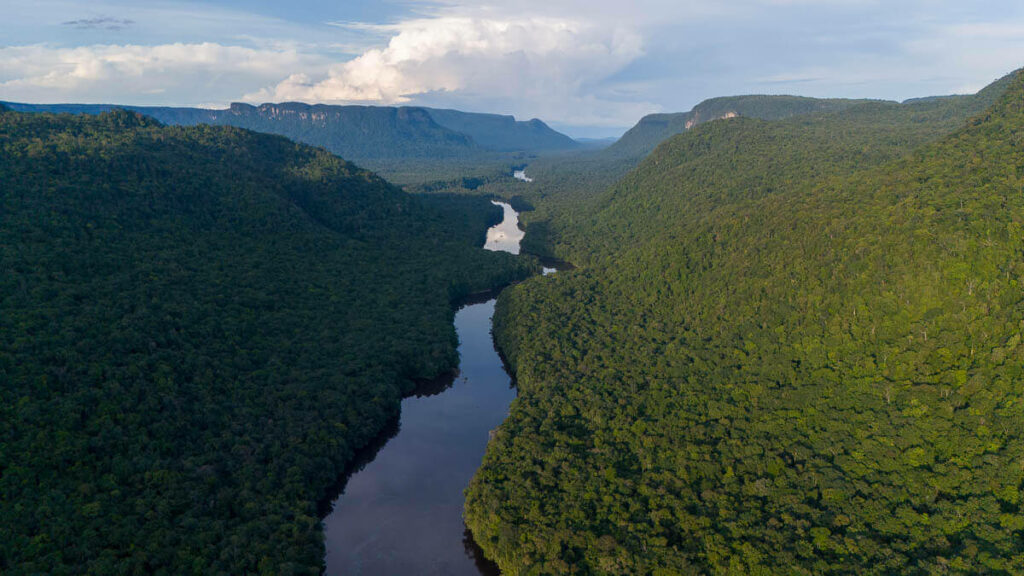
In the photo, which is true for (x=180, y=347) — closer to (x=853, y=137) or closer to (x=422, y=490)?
(x=422, y=490)

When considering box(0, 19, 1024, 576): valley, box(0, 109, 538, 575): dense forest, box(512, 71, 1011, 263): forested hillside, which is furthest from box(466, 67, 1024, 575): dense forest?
box(512, 71, 1011, 263): forested hillside

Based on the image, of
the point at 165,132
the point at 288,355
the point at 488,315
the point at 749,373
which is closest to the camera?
the point at 749,373

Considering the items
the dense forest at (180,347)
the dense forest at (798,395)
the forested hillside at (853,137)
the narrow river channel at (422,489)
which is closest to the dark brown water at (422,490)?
the narrow river channel at (422,489)

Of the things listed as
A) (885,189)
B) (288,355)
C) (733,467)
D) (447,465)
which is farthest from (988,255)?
(288,355)

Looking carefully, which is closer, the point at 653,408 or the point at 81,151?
the point at 653,408

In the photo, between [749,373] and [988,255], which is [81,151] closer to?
[749,373]

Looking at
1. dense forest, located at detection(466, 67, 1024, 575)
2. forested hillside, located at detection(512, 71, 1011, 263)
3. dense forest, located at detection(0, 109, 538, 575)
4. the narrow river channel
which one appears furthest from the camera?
forested hillside, located at detection(512, 71, 1011, 263)

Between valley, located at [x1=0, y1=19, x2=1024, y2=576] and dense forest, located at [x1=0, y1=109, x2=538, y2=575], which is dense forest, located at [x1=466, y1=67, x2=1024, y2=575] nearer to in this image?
valley, located at [x1=0, y1=19, x2=1024, y2=576]
